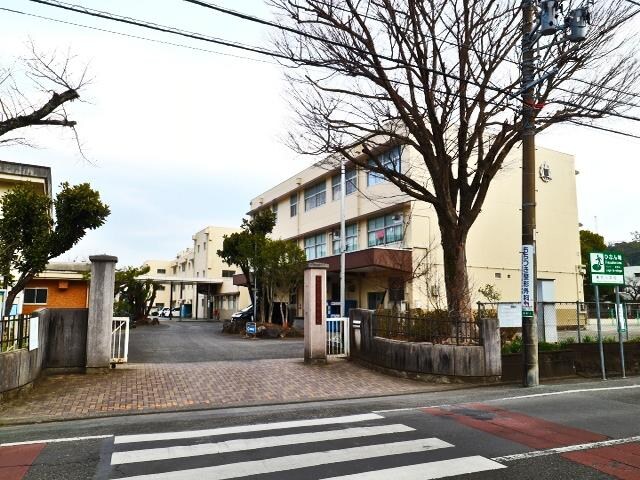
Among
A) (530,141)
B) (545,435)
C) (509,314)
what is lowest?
(545,435)

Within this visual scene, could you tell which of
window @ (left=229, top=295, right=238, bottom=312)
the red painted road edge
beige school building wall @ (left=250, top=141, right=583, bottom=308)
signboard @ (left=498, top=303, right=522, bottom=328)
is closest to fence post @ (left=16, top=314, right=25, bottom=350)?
the red painted road edge

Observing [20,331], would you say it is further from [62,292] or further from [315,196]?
[315,196]

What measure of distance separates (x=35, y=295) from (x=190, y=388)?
14.8m

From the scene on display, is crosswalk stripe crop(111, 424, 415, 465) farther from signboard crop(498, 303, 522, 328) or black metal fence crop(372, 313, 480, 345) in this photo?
signboard crop(498, 303, 522, 328)

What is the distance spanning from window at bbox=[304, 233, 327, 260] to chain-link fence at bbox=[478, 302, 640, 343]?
18905 mm

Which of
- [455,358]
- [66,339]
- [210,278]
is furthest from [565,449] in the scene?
[210,278]

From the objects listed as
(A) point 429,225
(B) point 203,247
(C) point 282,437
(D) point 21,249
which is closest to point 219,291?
(B) point 203,247

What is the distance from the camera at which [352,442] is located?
6238mm

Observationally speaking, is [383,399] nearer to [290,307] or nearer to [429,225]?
[429,225]

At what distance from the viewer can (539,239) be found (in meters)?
29.6

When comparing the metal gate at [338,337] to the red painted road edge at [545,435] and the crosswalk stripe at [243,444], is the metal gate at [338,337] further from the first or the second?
the crosswalk stripe at [243,444]

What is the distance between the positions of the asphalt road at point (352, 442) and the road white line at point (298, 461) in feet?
0.04

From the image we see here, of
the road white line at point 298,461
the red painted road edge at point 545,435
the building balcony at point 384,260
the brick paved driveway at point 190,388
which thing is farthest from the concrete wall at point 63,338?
the building balcony at point 384,260

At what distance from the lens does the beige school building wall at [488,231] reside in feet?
83.5
